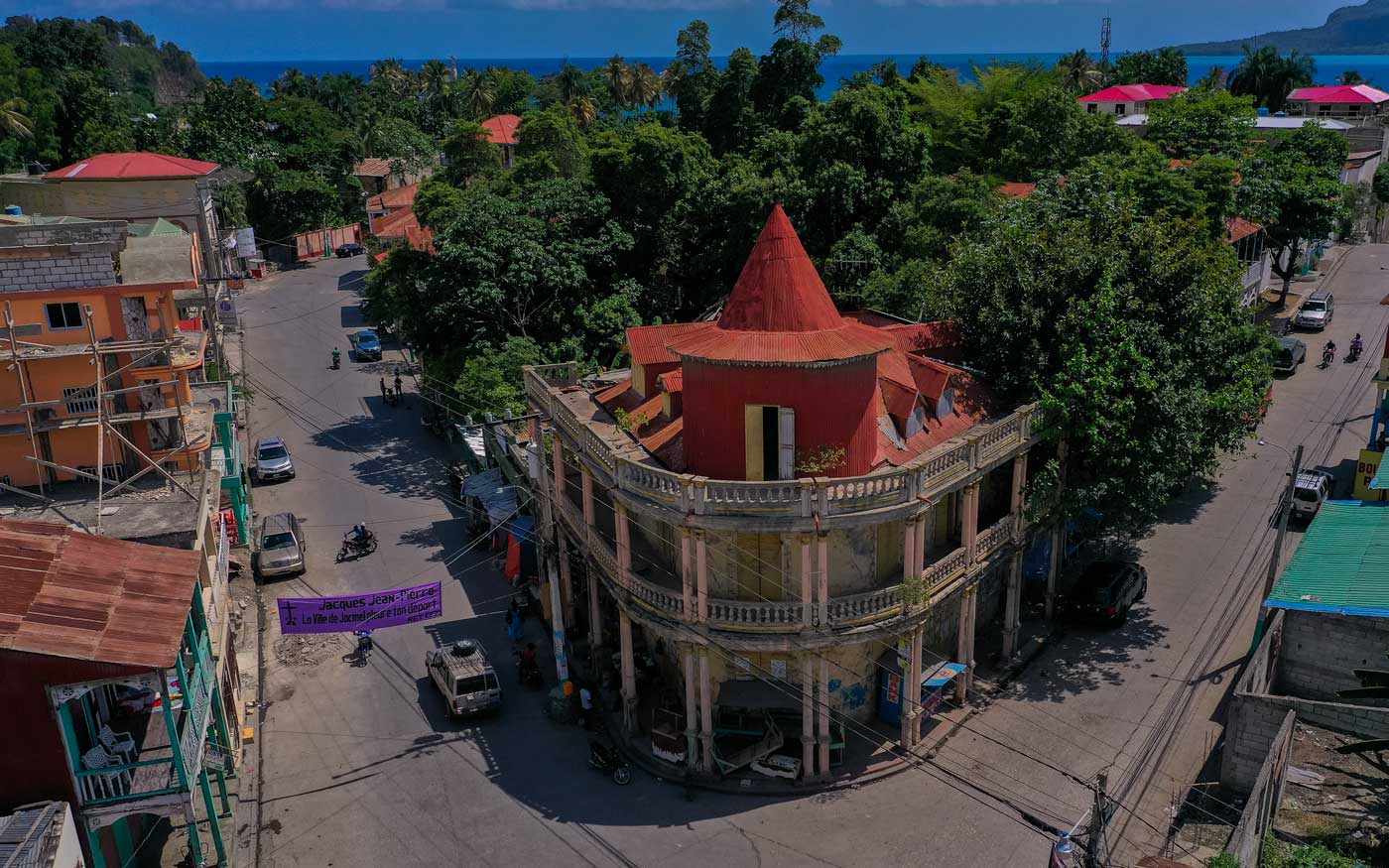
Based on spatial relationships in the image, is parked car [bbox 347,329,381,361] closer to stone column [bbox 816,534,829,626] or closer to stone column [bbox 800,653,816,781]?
stone column [bbox 800,653,816,781]

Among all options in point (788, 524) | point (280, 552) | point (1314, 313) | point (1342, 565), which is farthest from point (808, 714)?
point (1314, 313)

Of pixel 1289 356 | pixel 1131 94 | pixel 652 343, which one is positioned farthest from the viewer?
pixel 1131 94

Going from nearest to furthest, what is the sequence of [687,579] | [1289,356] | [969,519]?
[687,579] < [969,519] < [1289,356]

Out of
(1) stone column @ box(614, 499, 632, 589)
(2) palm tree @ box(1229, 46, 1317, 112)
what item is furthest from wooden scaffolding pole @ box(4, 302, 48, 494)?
(2) palm tree @ box(1229, 46, 1317, 112)

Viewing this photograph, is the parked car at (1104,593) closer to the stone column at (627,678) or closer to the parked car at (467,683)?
the stone column at (627,678)

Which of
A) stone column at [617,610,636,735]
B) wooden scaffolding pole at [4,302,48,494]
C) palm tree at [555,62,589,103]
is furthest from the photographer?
palm tree at [555,62,589,103]

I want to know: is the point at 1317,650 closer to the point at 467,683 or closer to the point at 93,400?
the point at 467,683
